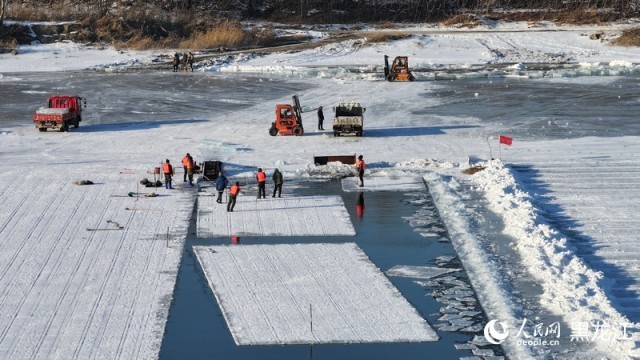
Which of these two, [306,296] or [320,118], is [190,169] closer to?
[320,118]

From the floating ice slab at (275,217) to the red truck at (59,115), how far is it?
13330 millimetres

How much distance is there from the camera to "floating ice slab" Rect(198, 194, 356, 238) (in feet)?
102

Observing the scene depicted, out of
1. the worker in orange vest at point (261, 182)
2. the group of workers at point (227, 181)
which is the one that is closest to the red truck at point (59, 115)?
the group of workers at point (227, 181)

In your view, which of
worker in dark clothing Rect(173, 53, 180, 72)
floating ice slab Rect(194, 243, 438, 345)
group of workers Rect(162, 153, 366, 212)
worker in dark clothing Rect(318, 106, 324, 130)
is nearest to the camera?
floating ice slab Rect(194, 243, 438, 345)

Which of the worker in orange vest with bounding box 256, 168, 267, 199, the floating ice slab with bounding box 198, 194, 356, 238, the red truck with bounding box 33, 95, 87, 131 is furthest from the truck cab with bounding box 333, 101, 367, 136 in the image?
the red truck with bounding box 33, 95, 87, 131

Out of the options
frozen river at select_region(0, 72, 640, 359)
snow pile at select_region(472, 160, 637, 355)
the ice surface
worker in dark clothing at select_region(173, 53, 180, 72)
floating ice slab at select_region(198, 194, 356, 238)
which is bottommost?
floating ice slab at select_region(198, 194, 356, 238)

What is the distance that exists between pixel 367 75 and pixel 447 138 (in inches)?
736

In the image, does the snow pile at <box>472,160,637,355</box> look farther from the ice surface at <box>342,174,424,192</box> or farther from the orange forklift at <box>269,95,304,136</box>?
the orange forklift at <box>269,95,304,136</box>

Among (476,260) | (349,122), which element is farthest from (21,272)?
(349,122)

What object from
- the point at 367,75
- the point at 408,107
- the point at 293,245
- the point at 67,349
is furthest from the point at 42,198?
the point at 367,75

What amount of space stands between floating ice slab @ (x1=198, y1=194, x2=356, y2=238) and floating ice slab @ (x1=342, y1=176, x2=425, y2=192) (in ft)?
5.85

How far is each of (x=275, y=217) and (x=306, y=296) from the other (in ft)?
25.6

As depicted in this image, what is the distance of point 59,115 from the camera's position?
152 ft

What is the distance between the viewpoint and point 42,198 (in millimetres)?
35219
